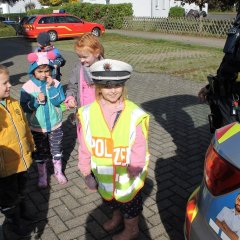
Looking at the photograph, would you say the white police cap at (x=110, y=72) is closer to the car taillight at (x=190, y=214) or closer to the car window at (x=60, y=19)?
the car taillight at (x=190, y=214)

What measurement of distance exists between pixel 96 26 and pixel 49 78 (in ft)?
64.0

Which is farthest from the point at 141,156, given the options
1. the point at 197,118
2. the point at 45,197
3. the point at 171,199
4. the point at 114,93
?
the point at 197,118

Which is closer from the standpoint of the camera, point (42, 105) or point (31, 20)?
point (42, 105)

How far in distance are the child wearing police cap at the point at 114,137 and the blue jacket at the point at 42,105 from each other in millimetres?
1067

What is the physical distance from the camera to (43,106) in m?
3.64

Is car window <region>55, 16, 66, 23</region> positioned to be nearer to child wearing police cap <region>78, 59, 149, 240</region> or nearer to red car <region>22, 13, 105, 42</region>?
red car <region>22, 13, 105, 42</region>

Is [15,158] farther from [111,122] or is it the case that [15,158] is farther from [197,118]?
[197,118]

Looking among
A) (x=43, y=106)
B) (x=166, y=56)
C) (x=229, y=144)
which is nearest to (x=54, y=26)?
(x=166, y=56)

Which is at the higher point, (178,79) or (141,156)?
(141,156)

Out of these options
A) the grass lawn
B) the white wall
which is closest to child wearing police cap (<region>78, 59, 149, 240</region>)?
the grass lawn

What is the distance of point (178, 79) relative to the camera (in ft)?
32.6

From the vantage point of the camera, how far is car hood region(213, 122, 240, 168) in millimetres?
1789

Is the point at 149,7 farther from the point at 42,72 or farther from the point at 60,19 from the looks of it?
the point at 42,72

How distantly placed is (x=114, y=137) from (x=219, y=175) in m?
0.93
